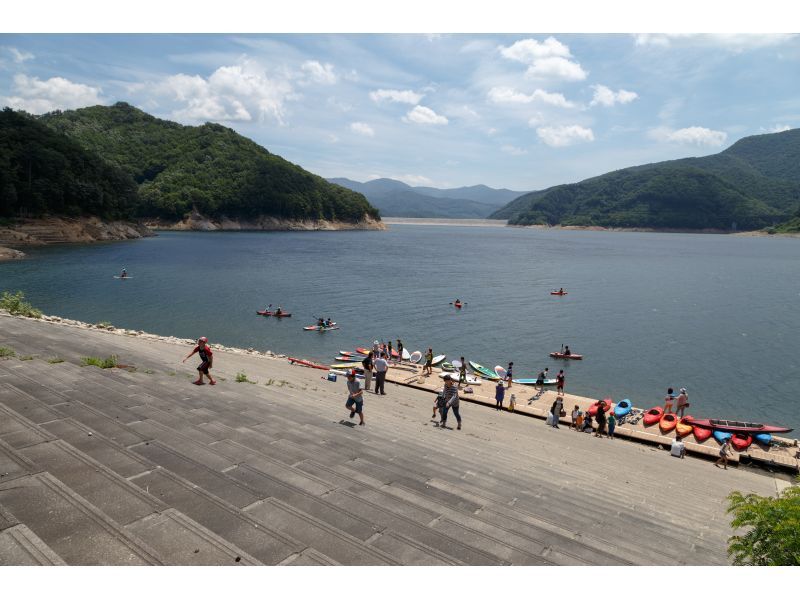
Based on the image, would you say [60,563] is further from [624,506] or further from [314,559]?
[624,506]

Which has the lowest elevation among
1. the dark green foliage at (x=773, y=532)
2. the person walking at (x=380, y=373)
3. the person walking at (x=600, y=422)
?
the person walking at (x=600, y=422)

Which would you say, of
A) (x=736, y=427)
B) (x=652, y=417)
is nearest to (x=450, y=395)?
(x=652, y=417)

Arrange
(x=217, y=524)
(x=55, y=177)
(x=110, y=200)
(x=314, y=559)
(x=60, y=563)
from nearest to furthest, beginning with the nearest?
(x=60, y=563)
(x=314, y=559)
(x=217, y=524)
(x=55, y=177)
(x=110, y=200)

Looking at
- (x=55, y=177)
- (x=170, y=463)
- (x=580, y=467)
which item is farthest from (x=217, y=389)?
(x=55, y=177)

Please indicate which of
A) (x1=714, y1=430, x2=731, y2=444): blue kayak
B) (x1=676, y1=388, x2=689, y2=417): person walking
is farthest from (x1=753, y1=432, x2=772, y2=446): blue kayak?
(x1=676, y1=388, x2=689, y2=417): person walking

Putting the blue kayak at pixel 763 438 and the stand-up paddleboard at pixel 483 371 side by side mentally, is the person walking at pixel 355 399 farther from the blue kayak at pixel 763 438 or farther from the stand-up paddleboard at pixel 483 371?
the stand-up paddleboard at pixel 483 371

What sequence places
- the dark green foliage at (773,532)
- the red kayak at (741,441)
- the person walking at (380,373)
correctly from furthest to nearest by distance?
1. the red kayak at (741,441)
2. the person walking at (380,373)
3. the dark green foliage at (773,532)

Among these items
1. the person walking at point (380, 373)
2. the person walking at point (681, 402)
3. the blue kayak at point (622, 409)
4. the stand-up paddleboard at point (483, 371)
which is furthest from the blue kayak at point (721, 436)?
the person walking at point (380, 373)
